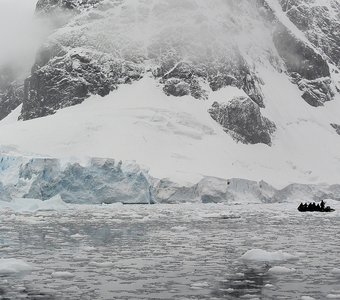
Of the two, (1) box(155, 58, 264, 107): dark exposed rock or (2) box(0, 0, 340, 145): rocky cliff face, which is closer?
(1) box(155, 58, 264, 107): dark exposed rock

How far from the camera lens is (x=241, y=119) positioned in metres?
147

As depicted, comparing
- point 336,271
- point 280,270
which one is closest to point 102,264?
point 280,270

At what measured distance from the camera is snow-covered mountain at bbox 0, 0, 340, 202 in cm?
12350

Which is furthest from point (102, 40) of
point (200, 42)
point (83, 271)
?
point (83, 271)

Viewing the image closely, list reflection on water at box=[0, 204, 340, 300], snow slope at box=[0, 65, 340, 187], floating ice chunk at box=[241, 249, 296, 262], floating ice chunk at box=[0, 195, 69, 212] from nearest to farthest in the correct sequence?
reflection on water at box=[0, 204, 340, 300], floating ice chunk at box=[241, 249, 296, 262], floating ice chunk at box=[0, 195, 69, 212], snow slope at box=[0, 65, 340, 187]

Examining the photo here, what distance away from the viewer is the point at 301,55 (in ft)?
605

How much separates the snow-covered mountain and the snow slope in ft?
1.10

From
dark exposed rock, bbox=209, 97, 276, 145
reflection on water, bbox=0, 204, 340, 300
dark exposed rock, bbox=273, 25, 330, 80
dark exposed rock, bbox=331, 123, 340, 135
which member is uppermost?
reflection on water, bbox=0, 204, 340, 300

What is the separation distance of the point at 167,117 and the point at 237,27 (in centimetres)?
4608

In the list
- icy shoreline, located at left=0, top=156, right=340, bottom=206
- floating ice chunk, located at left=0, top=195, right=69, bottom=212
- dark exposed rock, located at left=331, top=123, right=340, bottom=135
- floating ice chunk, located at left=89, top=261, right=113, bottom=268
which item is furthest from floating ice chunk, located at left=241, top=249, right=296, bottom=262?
dark exposed rock, located at left=331, top=123, right=340, bottom=135

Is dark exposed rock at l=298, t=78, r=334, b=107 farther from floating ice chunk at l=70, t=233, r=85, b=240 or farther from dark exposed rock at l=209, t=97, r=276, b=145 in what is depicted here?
floating ice chunk at l=70, t=233, r=85, b=240

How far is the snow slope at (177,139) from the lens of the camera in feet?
376

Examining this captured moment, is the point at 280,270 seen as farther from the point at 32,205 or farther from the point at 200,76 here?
the point at 200,76

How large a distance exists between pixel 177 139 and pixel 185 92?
81.3 ft
